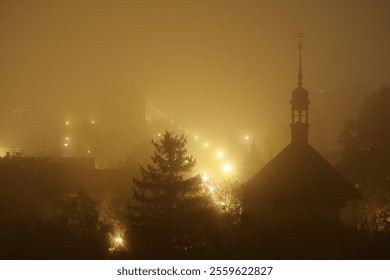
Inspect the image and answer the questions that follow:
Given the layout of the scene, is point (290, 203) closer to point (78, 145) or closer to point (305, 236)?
point (305, 236)

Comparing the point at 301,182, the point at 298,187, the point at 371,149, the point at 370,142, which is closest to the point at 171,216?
the point at 298,187

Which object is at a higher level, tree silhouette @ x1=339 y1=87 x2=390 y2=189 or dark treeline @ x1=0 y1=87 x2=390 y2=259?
tree silhouette @ x1=339 y1=87 x2=390 y2=189

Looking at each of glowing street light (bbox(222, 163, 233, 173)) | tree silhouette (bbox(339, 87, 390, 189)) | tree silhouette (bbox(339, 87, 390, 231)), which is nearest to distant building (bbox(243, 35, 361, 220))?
tree silhouette (bbox(339, 87, 390, 231))

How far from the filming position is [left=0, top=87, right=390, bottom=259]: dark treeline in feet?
62.2

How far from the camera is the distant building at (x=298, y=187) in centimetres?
2666

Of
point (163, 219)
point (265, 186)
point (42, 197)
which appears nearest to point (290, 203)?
point (265, 186)

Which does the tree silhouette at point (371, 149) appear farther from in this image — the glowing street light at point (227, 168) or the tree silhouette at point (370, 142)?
the glowing street light at point (227, 168)

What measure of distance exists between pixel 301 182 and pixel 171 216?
6794 mm

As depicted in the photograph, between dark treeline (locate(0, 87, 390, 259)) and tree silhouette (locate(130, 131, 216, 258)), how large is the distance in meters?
0.04

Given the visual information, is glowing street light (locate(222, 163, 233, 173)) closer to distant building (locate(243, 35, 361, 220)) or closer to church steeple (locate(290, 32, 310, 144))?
church steeple (locate(290, 32, 310, 144))

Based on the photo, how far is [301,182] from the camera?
27609mm

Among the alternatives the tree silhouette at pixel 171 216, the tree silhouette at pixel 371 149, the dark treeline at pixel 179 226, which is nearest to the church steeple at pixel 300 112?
the dark treeline at pixel 179 226

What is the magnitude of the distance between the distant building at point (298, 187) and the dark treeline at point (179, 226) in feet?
3.20
